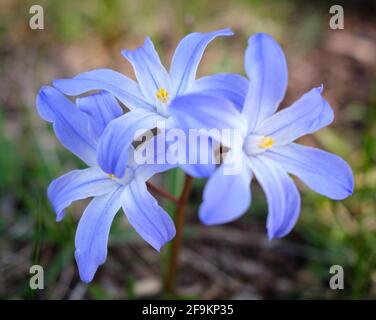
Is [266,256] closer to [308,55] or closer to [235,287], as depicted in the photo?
[235,287]

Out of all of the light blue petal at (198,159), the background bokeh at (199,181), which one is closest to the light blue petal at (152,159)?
the light blue petal at (198,159)

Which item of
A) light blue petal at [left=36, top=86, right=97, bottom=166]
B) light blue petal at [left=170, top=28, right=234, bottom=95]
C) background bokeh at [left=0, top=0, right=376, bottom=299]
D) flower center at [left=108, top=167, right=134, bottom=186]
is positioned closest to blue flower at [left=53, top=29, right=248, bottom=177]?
light blue petal at [left=170, top=28, right=234, bottom=95]

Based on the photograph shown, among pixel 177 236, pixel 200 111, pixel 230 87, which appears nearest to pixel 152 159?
pixel 200 111

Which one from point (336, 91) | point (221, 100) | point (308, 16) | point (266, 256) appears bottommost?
point (266, 256)

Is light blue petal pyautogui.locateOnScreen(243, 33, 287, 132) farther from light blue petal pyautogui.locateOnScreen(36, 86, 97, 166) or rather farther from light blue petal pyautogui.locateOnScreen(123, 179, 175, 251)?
light blue petal pyautogui.locateOnScreen(36, 86, 97, 166)

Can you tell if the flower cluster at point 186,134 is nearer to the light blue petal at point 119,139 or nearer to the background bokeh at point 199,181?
the light blue petal at point 119,139

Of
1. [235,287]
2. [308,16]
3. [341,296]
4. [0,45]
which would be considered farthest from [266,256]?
[0,45]

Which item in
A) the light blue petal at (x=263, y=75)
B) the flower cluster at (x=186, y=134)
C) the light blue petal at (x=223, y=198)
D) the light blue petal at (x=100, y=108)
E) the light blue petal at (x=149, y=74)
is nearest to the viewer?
the light blue petal at (x=223, y=198)

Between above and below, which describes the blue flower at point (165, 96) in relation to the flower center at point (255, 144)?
above
